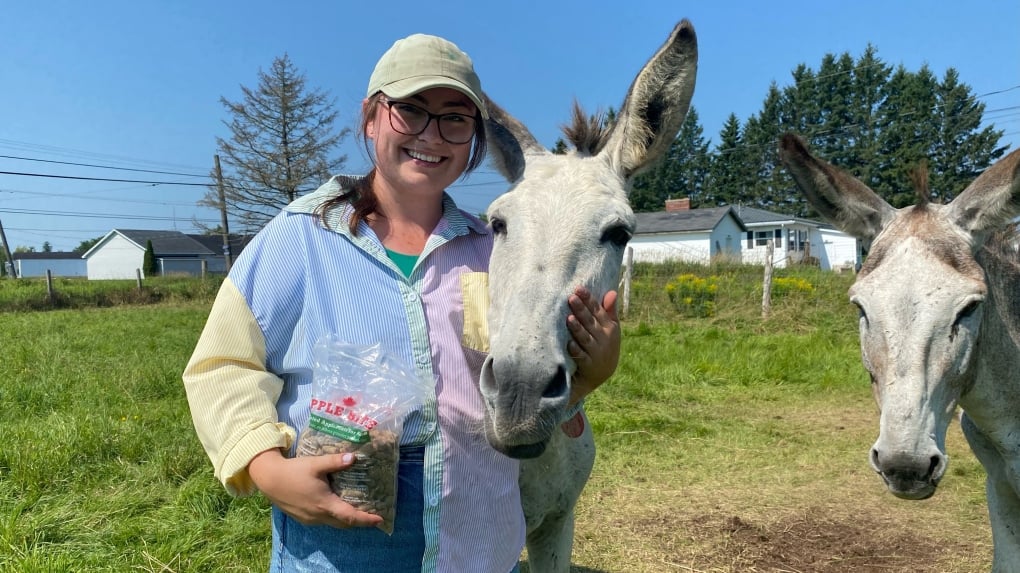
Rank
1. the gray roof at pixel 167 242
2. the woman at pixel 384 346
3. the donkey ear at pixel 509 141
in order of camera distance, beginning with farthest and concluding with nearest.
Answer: the gray roof at pixel 167 242 → the donkey ear at pixel 509 141 → the woman at pixel 384 346

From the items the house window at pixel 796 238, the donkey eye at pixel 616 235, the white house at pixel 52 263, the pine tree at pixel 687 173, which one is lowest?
the donkey eye at pixel 616 235

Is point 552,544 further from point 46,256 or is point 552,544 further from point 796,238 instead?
point 46,256

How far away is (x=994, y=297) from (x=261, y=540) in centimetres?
411

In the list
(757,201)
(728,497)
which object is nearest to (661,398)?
(728,497)

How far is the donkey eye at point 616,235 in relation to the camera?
178cm

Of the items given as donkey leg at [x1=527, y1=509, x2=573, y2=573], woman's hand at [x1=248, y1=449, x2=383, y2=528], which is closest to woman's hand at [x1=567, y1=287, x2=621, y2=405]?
woman's hand at [x1=248, y1=449, x2=383, y2=528]

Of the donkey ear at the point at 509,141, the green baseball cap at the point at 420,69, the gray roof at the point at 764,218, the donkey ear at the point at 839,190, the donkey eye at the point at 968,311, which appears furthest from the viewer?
the gray roof at the point at 764,218

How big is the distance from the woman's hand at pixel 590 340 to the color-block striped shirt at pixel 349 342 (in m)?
0.27

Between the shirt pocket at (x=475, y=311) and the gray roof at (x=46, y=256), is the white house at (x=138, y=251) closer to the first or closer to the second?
the gray roof at (x=46, y=256)

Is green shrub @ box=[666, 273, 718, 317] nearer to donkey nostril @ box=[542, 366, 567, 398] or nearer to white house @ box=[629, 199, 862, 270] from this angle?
donkey nostril @ box=[542, 366, 567, 398]

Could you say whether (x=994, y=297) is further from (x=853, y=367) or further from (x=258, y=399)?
(x=853, y=367)

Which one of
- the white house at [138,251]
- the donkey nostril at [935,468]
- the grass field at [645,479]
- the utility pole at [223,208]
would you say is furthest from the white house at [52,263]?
the donkey nostril at [935,468]

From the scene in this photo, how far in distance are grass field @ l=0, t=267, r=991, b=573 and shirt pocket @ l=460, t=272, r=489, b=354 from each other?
2700 millimetres

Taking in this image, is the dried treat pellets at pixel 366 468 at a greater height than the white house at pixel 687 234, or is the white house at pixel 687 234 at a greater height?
the white house at pixel 687 234
